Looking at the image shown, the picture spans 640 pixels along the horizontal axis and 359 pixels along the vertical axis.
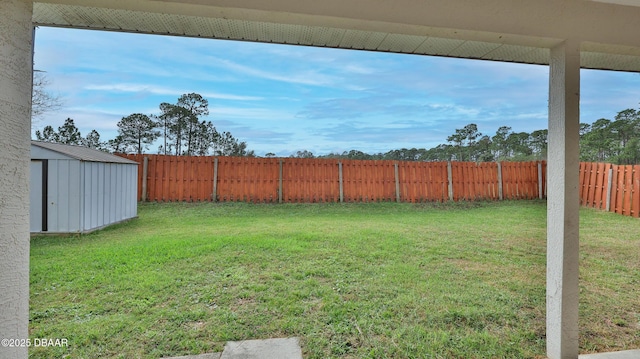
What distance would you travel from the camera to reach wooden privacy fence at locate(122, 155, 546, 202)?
707cm

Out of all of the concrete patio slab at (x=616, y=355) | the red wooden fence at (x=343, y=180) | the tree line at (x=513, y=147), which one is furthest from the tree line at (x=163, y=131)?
the concrete patio slab at (x=616, y=355)

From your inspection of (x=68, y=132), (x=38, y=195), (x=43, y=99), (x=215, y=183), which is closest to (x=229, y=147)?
(x=215, y=183)

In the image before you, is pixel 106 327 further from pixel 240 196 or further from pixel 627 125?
pixel 627 125

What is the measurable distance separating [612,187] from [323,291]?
7.07 meters

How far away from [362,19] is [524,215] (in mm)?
6415

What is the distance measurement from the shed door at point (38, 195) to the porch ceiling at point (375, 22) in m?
3.73

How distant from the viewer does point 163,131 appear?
4.86 metres

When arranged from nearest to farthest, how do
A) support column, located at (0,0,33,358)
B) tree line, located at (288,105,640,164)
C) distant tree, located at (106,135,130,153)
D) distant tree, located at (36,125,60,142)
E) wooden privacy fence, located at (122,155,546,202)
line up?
1. support column, located at (0,0,33,358)
2. tree line, located at (288,105,640,164)
3. distant tree, located at (36,125,60,142)
4. distant tree, located at (106,135,130,153)
5. wooden privacy fence, located at (122,155,546,202)

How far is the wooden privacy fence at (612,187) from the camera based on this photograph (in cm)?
573

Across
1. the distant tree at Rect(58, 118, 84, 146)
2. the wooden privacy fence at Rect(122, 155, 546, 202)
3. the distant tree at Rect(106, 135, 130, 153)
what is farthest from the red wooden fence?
the distant tree at Rect(58, 118, 84, 146)

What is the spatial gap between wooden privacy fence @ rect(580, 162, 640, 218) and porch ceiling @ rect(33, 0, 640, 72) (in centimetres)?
Answer: 591

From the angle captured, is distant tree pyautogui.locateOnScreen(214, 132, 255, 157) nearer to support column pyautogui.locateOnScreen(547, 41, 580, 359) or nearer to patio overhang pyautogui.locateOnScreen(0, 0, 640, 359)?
patio overhang pyautogui.locateOnScreen(0, 0, 640, 359)

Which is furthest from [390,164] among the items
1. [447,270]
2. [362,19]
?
[362,19]

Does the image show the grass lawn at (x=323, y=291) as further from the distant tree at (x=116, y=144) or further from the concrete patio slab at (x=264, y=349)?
the distant tree at (x=116, y=144)
